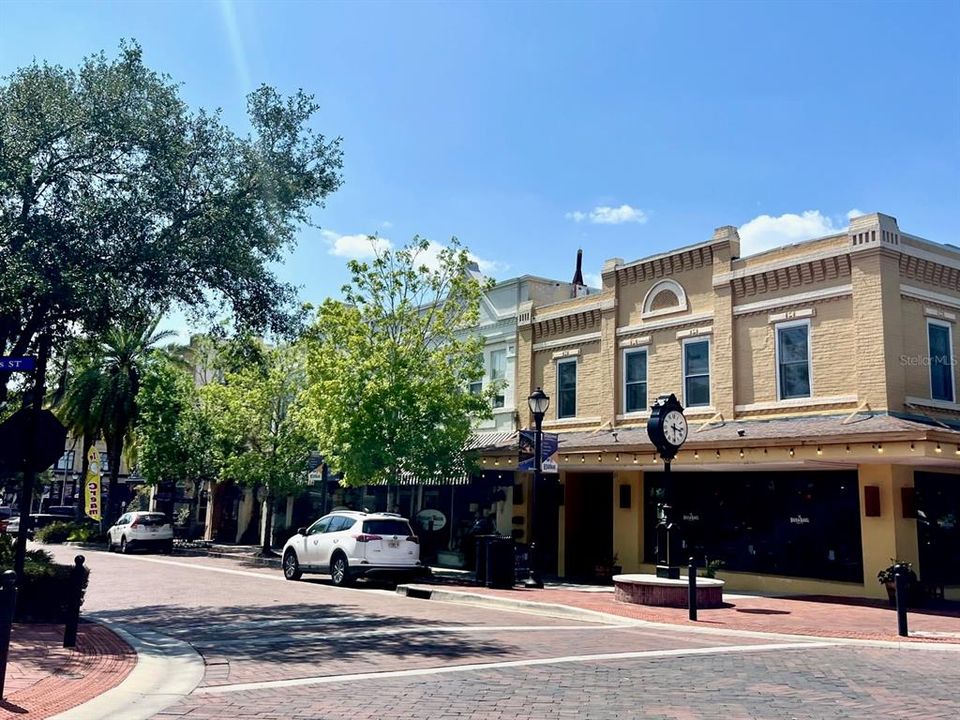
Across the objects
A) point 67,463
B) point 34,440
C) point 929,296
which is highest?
point 929,296

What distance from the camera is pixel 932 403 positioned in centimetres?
1852

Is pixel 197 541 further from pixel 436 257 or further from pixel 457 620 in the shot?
pixel 457 620

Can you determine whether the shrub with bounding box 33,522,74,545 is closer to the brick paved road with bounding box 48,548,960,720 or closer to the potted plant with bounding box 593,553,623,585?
the brick paved road with bounding box 48,548,960,720

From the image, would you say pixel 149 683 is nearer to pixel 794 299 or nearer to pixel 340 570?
pixel 340 570

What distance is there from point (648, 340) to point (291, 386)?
42.5ft

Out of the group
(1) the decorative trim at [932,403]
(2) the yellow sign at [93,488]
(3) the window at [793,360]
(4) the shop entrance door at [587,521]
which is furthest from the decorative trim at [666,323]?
(2) the yellow sign at [93,488]

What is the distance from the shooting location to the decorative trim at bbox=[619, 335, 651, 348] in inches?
913

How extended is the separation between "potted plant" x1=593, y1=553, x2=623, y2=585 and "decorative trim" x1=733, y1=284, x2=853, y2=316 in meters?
7.13

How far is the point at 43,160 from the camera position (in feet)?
42.1

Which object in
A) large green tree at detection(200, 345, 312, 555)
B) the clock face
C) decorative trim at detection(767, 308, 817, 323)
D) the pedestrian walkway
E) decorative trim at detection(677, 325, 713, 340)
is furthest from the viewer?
large green tree at detection(200, 345, 312, 555)

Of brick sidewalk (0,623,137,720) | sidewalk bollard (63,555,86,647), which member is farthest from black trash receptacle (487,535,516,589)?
sidewalk bollard (63,555,86,647)

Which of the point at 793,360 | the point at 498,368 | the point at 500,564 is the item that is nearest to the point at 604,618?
the point at 500,564

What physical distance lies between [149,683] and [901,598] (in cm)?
1015

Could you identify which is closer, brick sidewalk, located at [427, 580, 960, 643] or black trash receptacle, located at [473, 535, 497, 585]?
brick sidewalk, located at [427, 580, 960, 643]
